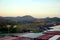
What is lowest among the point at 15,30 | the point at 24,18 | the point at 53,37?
the point at 53,37

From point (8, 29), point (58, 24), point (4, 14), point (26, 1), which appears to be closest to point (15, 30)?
point (8, 29)

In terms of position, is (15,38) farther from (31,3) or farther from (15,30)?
(31,3)

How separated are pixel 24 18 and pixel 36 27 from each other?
18 cm

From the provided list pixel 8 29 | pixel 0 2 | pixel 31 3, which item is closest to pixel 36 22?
pixel 31 3

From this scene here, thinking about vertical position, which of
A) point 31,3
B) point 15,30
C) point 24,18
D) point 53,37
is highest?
point 31,3

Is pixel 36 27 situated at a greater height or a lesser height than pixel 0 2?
lesser

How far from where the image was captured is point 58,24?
179 centimetres

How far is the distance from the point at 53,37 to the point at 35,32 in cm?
22

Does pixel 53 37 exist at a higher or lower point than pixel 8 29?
lower

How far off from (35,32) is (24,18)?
214 mm

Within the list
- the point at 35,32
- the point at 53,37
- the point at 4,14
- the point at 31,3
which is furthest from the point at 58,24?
the point at 4,14

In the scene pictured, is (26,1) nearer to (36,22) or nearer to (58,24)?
(36,22)

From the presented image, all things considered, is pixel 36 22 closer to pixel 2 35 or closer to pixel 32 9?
pixel 32 9

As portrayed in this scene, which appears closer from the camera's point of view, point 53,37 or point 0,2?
point 53,37
